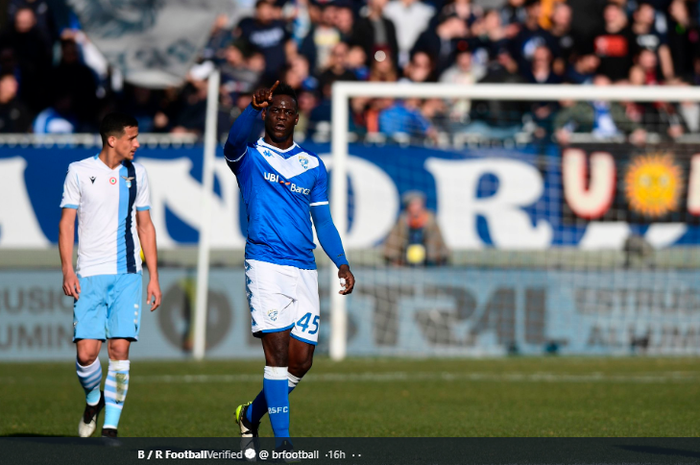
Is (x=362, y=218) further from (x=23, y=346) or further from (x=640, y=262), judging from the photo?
(x=23, y=346)

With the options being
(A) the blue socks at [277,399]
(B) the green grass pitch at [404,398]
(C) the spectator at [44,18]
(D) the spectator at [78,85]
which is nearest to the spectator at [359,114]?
(B) the green grass pitch at [404,398]

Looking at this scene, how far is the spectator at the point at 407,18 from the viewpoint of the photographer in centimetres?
1778

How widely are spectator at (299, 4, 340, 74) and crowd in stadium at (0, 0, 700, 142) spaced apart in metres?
0.02

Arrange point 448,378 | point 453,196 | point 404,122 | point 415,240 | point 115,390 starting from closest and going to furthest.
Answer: point 115,390
point 448,378
point 415,240
point 453,196
point 404,122

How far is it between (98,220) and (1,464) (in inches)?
78.9

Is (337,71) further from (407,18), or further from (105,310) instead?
(105,310)

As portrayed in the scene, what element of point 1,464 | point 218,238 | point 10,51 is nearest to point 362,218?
point 218,238

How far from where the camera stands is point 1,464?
6277mm

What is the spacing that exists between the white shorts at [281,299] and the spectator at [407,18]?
37.4ft

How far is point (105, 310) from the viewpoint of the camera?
7.68 metres

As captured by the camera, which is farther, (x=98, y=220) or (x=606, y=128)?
(x=606, y=128)

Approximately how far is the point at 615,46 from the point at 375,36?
376 centimetres

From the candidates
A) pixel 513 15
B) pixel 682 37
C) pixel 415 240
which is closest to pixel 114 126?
pixel 415 240

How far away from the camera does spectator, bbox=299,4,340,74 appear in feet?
56.7
